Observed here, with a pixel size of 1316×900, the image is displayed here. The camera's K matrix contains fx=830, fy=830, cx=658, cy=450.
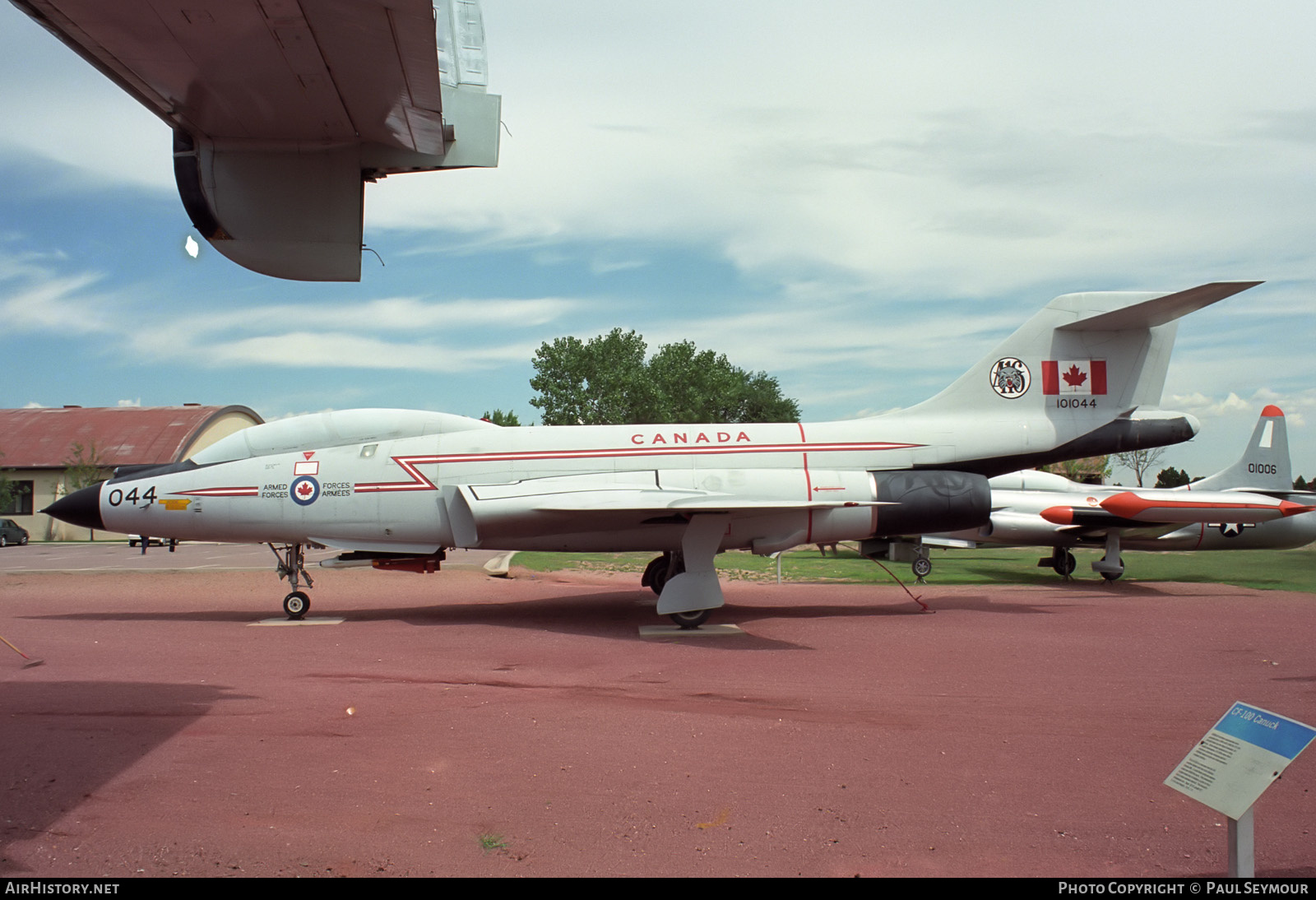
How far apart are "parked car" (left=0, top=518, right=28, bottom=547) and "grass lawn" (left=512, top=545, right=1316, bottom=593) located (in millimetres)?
25256

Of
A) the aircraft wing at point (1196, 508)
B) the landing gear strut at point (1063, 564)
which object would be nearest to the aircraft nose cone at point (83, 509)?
the aircraft wing at point (1196, 508)

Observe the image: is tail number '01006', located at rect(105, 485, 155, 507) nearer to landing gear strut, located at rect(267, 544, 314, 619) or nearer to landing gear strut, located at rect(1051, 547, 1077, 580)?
landing gear strut, located at rect(267, 544, 314, 619)

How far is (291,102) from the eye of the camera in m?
3.26

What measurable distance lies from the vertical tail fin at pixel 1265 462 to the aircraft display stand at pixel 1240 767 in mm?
18877

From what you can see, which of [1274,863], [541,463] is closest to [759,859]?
[1274,863]

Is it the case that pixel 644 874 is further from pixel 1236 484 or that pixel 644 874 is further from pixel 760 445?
pixel 1236 484

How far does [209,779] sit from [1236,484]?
21780 millimetres

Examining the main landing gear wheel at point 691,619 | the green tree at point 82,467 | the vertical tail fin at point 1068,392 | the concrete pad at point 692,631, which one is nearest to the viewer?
the concrete pad at point 692,631

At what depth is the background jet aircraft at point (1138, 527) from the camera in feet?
56.7

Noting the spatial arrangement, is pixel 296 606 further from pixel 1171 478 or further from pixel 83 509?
pixel 1171 478

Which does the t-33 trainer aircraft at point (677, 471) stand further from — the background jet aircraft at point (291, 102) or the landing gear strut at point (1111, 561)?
the background jet aircraft at point (291, 102)

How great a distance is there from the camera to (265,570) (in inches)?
807

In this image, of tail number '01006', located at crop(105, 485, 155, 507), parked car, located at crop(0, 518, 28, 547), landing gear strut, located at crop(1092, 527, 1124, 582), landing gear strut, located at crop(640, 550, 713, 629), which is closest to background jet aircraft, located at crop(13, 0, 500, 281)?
landing gear strut, located at crop(640, 550, 713, 629)

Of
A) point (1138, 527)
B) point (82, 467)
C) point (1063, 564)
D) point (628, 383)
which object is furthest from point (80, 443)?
point (1138, 527)
